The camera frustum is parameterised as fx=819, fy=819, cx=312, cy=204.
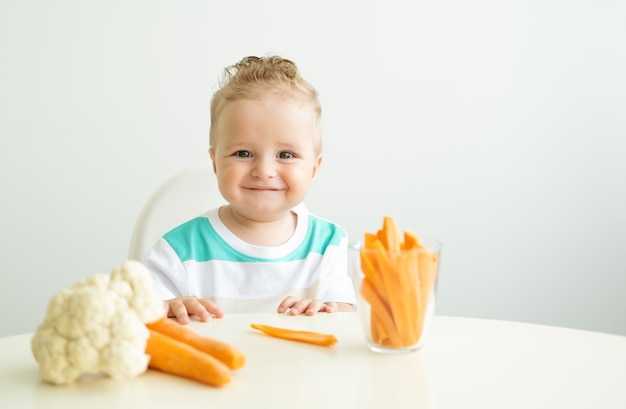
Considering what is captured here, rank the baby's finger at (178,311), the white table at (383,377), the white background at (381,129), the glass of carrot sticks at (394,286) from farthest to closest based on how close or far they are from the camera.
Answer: the white background at (381,129) → the baby's finger at (178,311) → the glass of carrot sticks at (394,286) → the white table at (383,377)

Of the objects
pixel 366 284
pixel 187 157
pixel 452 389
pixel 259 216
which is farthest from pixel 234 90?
pixel 187 157

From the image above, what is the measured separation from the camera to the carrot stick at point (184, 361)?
865 mm

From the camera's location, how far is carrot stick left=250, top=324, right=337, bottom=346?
1.02 m

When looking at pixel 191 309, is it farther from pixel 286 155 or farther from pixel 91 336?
pixel 286 155

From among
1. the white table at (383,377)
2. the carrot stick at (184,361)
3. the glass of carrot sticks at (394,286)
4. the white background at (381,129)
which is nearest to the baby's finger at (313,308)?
the white table at (383,377)

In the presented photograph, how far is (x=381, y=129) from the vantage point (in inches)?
112

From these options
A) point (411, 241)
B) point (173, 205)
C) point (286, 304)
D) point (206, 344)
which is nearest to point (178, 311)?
point (286, 304)

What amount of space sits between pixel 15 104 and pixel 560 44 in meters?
1.85

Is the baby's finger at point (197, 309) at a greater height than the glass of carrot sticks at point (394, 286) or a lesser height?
lesser

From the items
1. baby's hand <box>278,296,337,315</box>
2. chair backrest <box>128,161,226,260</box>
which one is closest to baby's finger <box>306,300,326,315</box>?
baby's hand <box>278,296,337,315</box>

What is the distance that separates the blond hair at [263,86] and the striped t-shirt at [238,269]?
0.21m

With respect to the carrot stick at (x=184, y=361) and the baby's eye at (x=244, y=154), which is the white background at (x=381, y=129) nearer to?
the baby's eye at (x=244, y=154)

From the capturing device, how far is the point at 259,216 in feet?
5.49

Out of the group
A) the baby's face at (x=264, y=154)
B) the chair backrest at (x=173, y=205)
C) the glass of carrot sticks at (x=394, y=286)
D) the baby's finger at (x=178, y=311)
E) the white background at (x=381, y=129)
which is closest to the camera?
the glass of carrot sticks at (x=394, y=286)
